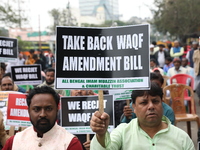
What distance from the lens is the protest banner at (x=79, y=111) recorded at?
17.4 feet

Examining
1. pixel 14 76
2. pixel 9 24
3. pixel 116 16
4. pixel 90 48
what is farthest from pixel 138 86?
pixel 116 16

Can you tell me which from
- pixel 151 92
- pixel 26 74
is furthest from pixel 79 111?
pixel 26 74

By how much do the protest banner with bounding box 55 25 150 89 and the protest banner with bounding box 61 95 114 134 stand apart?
211cm

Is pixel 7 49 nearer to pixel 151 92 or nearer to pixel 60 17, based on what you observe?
pixel 151 92

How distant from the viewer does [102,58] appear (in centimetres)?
319

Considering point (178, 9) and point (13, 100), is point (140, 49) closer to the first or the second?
point (13, 100)

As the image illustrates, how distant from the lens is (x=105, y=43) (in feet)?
10.5

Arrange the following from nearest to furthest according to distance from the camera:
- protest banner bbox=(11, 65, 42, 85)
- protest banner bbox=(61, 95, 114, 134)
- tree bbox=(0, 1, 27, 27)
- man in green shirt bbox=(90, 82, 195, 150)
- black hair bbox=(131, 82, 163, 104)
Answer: man in green shirt bbox=(90, 82, 195, 150) → black hair bbox=(131, 82, 163, 104) → protest banner bbox=(61, 95, 114, 134) → protest banner bbox=(11, 65, 42, 85) → tree bbox=(0, 1, 27, 27)

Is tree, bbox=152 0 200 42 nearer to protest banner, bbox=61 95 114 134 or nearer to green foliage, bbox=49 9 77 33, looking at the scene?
green foliage, bbox=49 9 77 33

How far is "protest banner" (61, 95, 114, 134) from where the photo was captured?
5.31m

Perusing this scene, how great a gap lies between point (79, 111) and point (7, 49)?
3409 mm

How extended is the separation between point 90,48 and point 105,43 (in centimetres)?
14

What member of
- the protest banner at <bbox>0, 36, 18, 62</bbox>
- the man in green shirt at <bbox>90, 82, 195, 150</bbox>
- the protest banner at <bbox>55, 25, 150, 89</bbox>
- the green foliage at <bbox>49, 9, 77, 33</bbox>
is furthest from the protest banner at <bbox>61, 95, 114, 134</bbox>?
the green foliage at <bbox>49, 9, 77, 33</bbox>

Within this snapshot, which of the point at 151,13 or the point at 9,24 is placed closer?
the point at 9,24
